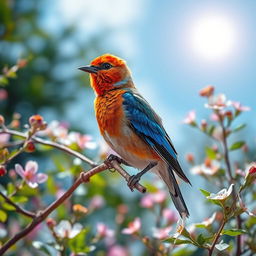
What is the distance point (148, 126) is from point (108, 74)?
0.41 meters

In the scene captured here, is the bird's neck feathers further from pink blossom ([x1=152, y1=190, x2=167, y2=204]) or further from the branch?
the branch

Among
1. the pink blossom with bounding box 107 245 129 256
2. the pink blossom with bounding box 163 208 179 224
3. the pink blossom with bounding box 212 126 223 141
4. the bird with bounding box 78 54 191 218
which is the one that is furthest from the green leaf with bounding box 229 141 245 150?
the pink blossom with bounding box 107 245 129 256

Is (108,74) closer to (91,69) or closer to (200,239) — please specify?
(91,69)

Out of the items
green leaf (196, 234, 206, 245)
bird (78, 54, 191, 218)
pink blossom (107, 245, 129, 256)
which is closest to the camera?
green leaf (196, 234, 206, 245)

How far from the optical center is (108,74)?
2248 millimetres

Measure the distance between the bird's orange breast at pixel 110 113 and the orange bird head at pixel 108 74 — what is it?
0.14m

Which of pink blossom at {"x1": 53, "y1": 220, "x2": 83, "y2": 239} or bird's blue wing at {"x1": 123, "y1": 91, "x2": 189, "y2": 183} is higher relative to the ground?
bird's blue wing at {"x1": 123, "y1": 91, "x2": 189, "y2": 183}

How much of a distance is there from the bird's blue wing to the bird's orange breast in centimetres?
3

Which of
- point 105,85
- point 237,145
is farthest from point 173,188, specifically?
point 105,85

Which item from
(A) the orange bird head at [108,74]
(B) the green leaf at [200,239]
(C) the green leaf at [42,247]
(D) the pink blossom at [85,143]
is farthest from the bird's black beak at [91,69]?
(B) the green leaf at [200,239]

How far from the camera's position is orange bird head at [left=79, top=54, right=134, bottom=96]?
2236 millimetres

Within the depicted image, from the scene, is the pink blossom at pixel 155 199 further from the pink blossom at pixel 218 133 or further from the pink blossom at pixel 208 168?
the pink blossom at pixel 218 133

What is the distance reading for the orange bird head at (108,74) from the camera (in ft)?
7.34

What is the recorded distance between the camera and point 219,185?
6.56 ft
